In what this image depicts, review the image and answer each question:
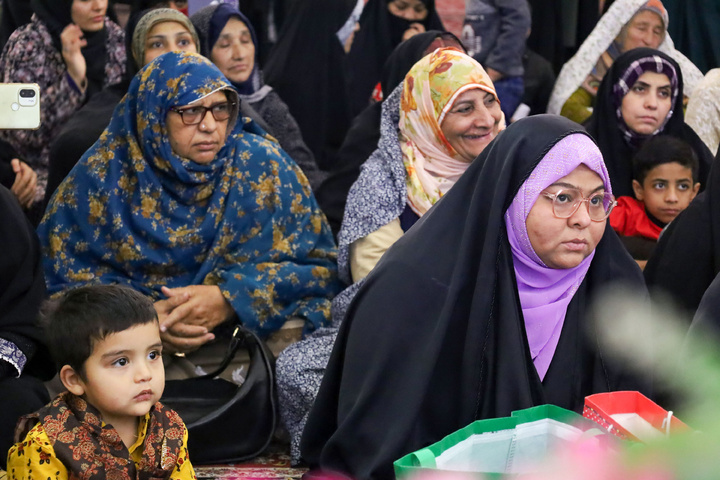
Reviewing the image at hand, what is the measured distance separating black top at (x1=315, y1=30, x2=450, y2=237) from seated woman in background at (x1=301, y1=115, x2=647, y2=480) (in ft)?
6.94

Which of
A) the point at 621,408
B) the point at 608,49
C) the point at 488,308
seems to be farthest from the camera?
the point at 608,49

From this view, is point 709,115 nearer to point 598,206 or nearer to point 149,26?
point 149,26

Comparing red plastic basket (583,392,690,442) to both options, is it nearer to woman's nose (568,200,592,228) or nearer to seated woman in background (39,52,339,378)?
woman's nose (568,200,592,228)

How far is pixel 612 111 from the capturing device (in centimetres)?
511

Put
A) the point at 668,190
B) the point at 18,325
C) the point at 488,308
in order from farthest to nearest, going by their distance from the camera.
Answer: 1. the point at 668,190
2. the point at 18,325
3. the point at 488,308

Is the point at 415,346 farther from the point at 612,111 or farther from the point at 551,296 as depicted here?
the point at 612,111

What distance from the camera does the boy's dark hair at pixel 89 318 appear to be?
8.08 feet

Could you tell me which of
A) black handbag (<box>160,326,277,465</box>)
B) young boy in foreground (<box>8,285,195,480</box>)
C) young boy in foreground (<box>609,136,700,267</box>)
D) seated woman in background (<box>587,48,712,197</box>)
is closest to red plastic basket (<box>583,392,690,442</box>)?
young boy in foreground (<box>8,285,195,480</box>)

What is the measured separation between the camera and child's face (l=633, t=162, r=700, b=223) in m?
4.53

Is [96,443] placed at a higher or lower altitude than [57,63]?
lower

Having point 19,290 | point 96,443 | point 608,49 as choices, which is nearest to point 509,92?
point 608,49

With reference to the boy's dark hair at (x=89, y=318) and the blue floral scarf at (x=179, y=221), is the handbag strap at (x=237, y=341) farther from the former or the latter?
the boy's dark hair at (x=89, y=318)

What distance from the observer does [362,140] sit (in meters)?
4.97

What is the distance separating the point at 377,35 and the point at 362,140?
5.90 ft
